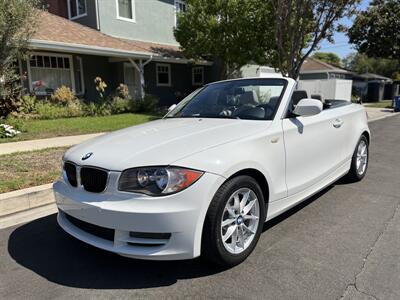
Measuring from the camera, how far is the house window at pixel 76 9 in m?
18.3

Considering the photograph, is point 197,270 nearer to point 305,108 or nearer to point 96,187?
point 96,187

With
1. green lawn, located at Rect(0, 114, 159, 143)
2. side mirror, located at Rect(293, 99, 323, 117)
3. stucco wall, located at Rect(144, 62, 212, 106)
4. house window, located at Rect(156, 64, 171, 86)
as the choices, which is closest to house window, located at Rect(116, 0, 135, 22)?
stucco wall, located at Rect(144, 62, 212, 106)

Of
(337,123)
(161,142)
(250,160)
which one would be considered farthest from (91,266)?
(337,123)

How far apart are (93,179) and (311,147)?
2.42 metres

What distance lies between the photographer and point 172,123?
13.4 ft

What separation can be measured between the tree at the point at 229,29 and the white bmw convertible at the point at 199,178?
41.2ft

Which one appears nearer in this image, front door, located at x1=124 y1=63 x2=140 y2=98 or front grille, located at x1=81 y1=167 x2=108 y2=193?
front grille, located at x1=81 y1=167 x2=108 y2=193

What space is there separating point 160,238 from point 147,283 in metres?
0.46

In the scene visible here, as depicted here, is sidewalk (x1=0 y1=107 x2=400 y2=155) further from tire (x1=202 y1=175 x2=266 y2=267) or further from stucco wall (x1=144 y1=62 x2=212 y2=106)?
stucco wall (x1=144 y1=62 x2=212 y2=106)

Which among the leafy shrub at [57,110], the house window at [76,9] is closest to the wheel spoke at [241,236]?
the leafy shrub at [57,110]

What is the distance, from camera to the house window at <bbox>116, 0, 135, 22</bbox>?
60.1ft

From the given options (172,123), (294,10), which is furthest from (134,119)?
(172,123)

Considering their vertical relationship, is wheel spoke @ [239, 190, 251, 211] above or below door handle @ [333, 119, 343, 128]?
below

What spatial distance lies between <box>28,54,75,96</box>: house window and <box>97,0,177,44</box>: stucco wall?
2.84 meters
